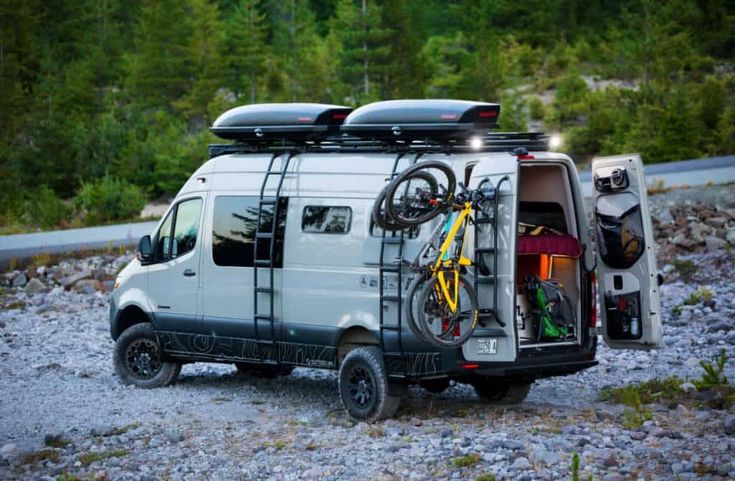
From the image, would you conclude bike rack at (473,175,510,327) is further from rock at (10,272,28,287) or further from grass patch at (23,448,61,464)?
rock at (10,272,28,287)

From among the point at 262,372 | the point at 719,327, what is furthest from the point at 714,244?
the point at 262,372

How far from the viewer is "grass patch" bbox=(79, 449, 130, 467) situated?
962 cm

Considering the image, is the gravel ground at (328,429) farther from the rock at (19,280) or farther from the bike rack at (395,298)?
the rock at (19,280)

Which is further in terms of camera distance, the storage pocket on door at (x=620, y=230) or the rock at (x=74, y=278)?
the rock at (x=74, y=278)

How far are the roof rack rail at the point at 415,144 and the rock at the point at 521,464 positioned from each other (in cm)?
299

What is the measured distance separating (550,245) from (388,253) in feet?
4.92

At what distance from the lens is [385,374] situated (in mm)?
10914

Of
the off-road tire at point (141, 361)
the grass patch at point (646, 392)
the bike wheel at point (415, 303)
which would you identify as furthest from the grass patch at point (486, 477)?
the off-road tire at point (141, 361)

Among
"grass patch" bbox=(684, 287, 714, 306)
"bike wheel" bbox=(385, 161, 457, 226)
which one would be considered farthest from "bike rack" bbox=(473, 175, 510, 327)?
"grass patch" bbox=(684, 287, 714, 306)

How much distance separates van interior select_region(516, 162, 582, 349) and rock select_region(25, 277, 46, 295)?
1209 cm

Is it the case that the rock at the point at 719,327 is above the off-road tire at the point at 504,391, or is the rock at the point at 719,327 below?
above

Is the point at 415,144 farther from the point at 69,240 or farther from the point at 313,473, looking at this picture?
the point at 69,240

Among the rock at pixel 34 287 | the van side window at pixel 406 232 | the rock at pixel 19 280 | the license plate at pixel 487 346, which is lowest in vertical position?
the license plate at pixel 487 346

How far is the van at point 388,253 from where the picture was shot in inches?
413
